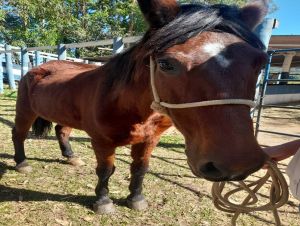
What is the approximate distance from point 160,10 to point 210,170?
0.96 m

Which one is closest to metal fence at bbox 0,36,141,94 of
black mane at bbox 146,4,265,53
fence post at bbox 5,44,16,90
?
fence post at bbox 5,44,16,90

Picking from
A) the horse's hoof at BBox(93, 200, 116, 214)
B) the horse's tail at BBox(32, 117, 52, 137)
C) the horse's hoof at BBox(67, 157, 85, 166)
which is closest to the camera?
the horse's hoof at BBox(93, 200, 116, 214)

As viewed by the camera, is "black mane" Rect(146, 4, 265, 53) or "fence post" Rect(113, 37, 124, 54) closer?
"black mane" Rect(146, 4, 265, 53)

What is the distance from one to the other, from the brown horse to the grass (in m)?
0.23

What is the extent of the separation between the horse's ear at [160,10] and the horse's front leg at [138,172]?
4.53 ft

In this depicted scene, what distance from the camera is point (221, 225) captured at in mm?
2756

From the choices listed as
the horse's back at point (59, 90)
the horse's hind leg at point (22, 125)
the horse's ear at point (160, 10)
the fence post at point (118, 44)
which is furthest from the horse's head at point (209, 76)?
the fence post at point (118, 44)

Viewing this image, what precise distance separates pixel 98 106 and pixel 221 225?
1467 mm

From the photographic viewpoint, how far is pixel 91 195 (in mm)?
3254

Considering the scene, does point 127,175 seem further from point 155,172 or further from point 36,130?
point 36,130

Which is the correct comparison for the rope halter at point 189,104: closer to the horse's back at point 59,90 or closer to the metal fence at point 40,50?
the metal fence at point 40,50

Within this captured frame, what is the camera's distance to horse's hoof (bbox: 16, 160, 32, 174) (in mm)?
3807

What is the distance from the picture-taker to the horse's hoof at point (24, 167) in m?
3.81

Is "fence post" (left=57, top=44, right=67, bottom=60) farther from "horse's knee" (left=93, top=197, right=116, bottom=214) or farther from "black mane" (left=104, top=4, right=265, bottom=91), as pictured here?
"black mane" (left=104, top=4, right=265, bottom=91)
